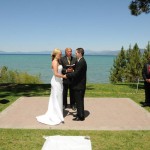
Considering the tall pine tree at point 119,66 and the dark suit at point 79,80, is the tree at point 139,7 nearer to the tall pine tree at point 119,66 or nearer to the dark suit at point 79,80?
the dark suit at point 79,80

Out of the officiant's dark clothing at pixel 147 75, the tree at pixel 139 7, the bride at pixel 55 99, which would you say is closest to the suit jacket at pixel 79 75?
the bride at pixel 55 99

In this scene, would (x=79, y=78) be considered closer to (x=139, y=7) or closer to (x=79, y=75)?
(x=79, y=75)

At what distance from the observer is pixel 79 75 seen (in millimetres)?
9797

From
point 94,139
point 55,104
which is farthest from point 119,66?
point 94,139

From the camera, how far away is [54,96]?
33.3 feet

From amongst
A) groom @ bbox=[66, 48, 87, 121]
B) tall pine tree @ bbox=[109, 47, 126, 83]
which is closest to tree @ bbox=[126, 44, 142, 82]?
tall pine tree @ bbox=[109, 47, 126, 83]

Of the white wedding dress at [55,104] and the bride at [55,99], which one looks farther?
the white wedding dress at [55,104]

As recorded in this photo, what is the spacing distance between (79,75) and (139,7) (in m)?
10.5

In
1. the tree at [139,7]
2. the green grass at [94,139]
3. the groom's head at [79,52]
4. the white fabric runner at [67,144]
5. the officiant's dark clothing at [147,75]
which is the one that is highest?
the tree at [139,7]

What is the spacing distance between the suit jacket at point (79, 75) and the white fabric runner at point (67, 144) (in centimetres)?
298

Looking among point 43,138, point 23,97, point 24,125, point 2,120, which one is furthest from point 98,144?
point 23,97

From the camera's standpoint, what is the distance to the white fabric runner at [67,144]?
650 cm

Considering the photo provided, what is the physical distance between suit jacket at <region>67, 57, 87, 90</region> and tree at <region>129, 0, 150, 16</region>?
10.2 meters

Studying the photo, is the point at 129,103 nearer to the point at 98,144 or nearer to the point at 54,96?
the point at 54,96
